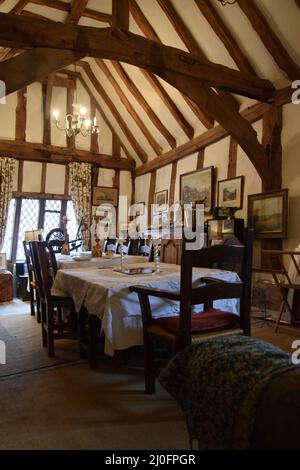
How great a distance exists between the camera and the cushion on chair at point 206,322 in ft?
6.92

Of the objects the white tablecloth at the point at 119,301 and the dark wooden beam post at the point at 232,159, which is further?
the dark wooden beam post at the point at 232,159

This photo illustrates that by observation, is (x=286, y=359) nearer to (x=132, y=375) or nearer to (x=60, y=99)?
(x=132, y=375)

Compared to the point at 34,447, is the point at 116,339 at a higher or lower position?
higher

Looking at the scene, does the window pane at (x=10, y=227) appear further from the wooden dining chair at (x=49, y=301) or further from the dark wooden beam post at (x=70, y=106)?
the wooden dining chair at (x=49, y=301)

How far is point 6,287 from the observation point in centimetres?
Answer: 595

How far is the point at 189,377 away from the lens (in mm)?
1449

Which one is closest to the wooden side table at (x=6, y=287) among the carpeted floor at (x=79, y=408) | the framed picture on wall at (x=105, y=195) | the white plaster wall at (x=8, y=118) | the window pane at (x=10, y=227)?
the window pane at (x=10, y=227)

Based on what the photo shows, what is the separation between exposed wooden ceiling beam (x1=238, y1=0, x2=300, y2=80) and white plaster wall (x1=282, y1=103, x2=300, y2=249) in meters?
0.47

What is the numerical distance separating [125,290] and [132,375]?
770 mm

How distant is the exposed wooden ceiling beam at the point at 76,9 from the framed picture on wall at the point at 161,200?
367 centimetres

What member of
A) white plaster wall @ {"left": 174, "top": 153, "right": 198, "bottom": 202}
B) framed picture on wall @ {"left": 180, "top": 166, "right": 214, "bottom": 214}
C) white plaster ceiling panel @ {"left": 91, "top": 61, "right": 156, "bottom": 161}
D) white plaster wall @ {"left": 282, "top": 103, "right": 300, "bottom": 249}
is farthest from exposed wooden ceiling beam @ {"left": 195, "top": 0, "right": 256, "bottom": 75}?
white plaster ceiling panel @ {"left": 91, "top": 61, "right": 156, "bottom": 161}

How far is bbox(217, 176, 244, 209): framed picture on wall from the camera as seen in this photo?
18.3 ft

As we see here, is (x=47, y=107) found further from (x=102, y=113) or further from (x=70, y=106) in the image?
(x=102, y=113)

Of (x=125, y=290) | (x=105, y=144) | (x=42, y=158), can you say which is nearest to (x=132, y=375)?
(x=125, y=290)
